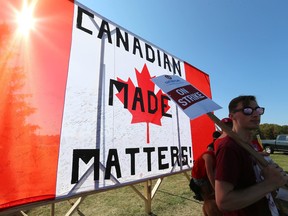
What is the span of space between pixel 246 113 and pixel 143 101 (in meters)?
2.18

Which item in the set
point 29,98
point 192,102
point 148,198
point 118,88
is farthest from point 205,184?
point 29,98

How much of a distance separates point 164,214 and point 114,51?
3171mm

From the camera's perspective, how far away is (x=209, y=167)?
2311mm

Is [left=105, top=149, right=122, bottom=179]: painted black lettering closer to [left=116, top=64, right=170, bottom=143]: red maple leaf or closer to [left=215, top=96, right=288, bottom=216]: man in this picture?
[left=116, top=64, right=170, bottom=143]: red maple leaf

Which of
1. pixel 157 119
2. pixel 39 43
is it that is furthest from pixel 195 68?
pixel 39 43

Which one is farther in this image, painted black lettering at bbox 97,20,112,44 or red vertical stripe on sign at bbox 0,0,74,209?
painted black lettering at bbox 97,20,112,44

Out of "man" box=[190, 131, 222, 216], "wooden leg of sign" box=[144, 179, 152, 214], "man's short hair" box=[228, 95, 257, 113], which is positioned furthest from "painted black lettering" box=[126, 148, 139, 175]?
"man's short hair" box=[228, 95, 257, 113]

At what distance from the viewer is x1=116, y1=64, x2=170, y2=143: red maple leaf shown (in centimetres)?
339

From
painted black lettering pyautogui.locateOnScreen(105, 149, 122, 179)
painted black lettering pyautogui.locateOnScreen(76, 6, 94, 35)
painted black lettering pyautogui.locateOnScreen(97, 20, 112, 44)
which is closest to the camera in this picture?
painted black lettering pyautogui.locateOnScreen(105, 149, 122, 179)

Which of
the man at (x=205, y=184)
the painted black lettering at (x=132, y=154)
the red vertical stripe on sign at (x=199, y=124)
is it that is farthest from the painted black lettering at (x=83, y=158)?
the red vertical stripe on sign at (x=199, y=124)

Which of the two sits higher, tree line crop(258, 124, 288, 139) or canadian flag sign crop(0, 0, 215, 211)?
tree line crop(258, 124, 288, 139)

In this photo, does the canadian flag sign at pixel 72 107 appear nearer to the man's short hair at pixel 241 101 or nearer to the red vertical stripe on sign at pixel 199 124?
the man's short hair at pixel 241 101

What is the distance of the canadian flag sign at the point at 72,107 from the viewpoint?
83.4 inches

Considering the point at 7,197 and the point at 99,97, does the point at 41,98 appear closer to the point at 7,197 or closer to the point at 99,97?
the point at 99,97
